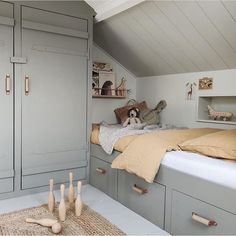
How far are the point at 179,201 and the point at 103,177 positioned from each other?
0.99 metres

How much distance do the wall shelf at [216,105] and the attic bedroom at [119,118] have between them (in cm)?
1

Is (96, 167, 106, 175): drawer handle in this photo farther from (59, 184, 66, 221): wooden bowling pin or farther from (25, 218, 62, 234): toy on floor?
(25, 218, 62, 234): toy on floor

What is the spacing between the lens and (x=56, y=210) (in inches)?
81.7

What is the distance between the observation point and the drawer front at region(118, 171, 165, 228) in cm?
188

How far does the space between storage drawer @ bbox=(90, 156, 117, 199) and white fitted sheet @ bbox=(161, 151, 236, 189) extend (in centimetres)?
71

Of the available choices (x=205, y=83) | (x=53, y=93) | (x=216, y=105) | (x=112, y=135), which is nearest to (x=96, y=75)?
(x=53, y=93)

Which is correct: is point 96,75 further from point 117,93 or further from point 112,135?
point 112,135

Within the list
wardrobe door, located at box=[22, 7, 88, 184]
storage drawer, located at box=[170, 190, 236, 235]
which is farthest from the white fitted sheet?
wardrobe door, located at box=[22, 7, 88, 184]

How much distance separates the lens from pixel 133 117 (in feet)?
9.94

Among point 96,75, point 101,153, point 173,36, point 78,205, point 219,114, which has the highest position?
point 173,36

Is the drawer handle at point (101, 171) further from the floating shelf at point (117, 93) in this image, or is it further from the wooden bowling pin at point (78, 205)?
the floating shelf at point (117, 93)

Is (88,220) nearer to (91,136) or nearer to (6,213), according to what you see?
(6,213)

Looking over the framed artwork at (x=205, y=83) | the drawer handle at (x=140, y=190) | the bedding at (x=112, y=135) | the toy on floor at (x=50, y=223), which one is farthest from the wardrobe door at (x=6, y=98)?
the framed artwork at (x=205, y=83)

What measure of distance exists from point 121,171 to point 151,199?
0.41 metres
